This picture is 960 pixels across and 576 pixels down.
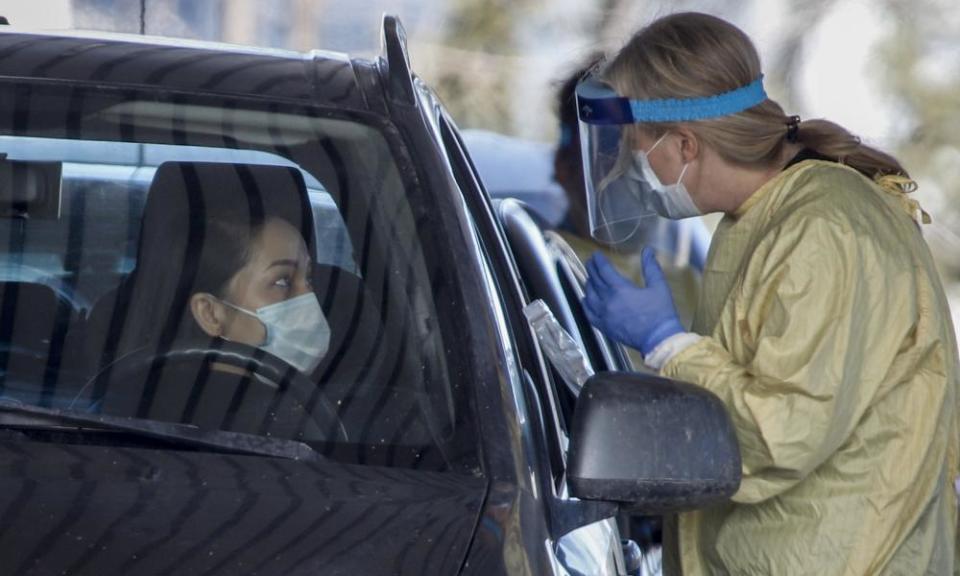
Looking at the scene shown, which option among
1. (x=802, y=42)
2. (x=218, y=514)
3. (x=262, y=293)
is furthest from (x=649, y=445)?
(x=802, y=42)

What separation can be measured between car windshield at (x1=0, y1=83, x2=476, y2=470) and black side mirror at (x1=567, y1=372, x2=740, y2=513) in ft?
0.55

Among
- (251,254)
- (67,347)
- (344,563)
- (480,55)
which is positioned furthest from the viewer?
(480,55)

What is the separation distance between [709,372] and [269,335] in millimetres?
666

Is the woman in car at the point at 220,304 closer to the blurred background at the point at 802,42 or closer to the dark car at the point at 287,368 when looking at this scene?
the dark car at the point at 287,368

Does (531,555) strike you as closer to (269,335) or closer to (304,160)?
(269,335)

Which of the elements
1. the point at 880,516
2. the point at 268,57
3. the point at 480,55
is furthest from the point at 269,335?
the point at 480,55

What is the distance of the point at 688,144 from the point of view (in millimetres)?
2686

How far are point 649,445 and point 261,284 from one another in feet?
2.34

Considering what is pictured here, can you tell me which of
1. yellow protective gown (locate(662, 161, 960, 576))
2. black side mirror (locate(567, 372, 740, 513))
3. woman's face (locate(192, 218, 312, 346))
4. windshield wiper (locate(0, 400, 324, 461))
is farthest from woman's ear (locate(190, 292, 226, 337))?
yellow protective gown (locate(662, 161, 960, 576))

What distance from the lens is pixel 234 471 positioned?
2.05 metres

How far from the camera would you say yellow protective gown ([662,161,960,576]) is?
2.41 metres

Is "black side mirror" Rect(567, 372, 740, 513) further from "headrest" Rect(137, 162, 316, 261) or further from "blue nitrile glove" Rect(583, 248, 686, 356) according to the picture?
"headrest" Rect(137, 162, 316, 261)

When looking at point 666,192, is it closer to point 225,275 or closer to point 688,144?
point 688,144

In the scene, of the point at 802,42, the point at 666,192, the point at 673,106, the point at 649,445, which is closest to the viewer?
the point at 649,445
